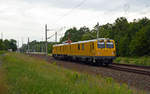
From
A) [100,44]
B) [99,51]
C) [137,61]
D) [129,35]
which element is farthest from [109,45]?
[129,35]

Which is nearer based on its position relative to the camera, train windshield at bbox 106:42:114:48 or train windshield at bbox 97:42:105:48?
train windshield at bbox 97:42:105:48

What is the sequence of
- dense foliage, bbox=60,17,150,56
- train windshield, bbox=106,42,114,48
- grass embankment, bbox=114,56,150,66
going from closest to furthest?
train windshield, bbox=106,42,114,48 < grass embankment, bbox=114,56,150,66 < dense foliage, bbox=60,17,150,56

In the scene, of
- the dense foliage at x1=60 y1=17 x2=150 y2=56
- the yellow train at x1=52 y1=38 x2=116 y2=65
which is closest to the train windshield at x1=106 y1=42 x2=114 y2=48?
the yellow train at x1=52 y1=38 x2=116 y2=65

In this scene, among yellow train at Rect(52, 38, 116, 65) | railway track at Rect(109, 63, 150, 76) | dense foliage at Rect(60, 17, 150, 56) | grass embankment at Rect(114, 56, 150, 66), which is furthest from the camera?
dense foliage at Rect(60, 17, 150, 56)

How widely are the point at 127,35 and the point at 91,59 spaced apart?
40.8 m

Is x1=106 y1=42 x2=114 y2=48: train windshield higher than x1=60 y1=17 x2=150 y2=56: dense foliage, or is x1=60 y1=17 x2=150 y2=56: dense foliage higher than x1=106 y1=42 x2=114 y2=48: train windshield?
x1=60 y1=17 x2=150 y2=56: dense foliage

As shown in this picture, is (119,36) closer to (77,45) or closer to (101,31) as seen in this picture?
(101,31)

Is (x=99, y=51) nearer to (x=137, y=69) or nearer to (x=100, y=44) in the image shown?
(x=100, y=44)

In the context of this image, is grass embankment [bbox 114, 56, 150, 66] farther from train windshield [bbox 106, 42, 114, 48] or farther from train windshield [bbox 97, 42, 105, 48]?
train windshield [bbox 97, 42, 105, 48]

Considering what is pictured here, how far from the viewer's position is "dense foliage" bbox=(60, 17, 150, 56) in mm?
53438

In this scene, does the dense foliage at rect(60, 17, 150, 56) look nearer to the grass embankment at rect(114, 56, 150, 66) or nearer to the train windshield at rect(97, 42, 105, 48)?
the grass embankment at rect(114, 56, 150, 66)

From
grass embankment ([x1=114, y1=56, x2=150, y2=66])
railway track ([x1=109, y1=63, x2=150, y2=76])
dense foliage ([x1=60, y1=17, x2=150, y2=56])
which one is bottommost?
railway track ([x1=109, y1=63, x2=150, y2=76])

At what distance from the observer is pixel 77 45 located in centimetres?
2858

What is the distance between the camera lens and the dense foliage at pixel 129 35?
5344cm
